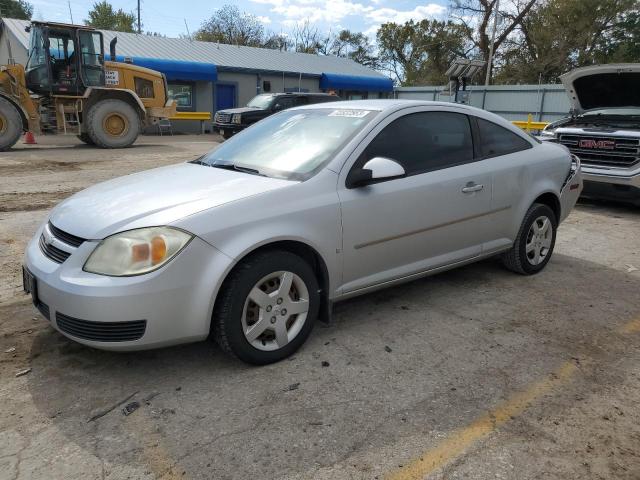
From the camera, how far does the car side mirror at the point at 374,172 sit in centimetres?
327

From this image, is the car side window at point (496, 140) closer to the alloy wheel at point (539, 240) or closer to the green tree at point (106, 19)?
the alloy wheel at point (539, 240)

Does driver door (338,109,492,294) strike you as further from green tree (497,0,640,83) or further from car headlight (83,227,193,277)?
green tree (497,0,640,83)

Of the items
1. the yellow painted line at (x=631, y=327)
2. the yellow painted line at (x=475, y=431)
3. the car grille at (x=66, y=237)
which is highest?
the car grille at (x=66, y=237)

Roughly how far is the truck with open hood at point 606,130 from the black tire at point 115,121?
1145 cm

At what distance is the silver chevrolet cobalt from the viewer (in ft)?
8.73


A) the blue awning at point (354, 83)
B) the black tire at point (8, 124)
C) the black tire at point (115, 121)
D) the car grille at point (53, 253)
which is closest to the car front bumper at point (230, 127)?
the black tire at point (115, 121)

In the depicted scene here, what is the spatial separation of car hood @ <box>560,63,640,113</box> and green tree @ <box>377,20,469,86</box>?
35.6 m

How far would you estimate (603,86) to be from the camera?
8.06m

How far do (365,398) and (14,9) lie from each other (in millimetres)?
64032

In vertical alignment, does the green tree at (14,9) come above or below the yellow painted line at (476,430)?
above

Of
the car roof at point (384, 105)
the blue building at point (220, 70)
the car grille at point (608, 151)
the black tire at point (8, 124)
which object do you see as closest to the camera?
the car roof at point (384, 105)

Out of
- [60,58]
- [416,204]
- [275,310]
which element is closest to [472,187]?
[416,204]

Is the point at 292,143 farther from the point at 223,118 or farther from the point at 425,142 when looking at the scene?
the point at 223,118

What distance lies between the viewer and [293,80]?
27344 millimetres
